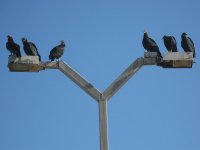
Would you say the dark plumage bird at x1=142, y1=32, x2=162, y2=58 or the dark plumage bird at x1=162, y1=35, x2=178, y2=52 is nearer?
the dark plumage bird at x1=142, y1=32, x2=162, y2=58

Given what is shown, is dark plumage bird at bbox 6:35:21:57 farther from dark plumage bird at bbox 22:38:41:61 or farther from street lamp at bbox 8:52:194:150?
street lamp at bbox 8:52:194:150

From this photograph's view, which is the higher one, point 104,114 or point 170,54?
point 170,54

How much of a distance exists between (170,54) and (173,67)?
1.04 feet

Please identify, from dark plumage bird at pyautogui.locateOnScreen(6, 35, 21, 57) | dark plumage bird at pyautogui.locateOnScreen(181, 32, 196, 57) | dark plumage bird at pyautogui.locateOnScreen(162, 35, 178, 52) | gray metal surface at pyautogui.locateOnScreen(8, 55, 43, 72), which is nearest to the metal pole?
gray metal surface at pyautogui.locateOnScreen(8, 55, 43, 72)

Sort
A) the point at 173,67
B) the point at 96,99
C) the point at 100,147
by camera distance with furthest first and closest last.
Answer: the point at 173,67 < the point at 96,99 < the point at 100,147

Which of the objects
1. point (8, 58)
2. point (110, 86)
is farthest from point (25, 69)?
point (110, 86)

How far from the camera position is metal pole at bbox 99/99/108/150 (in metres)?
8.91

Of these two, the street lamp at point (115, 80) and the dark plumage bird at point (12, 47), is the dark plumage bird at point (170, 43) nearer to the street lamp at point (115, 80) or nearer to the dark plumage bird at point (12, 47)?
the street lamp at point (115, 80)

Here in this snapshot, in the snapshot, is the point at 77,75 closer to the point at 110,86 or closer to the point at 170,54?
the point at 110,86

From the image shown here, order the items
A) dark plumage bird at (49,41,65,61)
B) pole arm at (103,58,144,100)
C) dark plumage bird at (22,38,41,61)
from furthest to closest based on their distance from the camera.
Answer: dark plumage bird at (49,41,65,61) → dark plumage bird at (22,38,41,61) → pole arm at (103,58,144,100)

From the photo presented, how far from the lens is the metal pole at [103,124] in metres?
8.91

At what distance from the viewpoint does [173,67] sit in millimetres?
10125

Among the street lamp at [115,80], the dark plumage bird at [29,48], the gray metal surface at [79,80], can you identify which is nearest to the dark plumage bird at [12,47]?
the dark plumage bird at [29,48]

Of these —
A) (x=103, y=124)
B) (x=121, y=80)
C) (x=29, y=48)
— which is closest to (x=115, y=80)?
(x=121, y=80)
